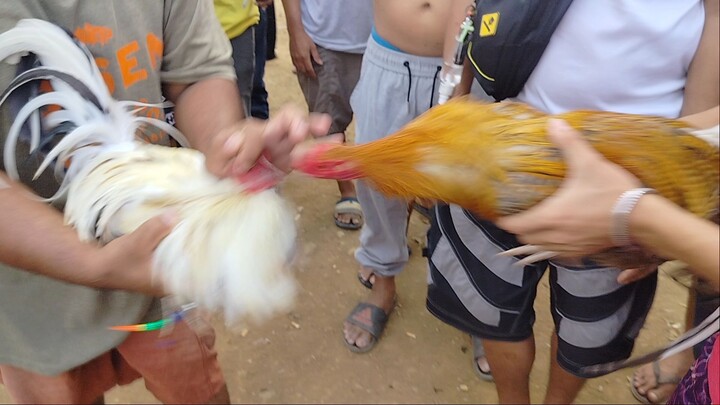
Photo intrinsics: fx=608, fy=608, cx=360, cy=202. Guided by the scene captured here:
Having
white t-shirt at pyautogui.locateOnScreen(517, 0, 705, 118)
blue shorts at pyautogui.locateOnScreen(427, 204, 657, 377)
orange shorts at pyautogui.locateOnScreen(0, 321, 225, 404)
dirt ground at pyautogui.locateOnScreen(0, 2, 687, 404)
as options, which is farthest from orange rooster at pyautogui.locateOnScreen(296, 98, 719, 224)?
dirt ground at pyautogui.locateOnScreen(0, 2, 687, 404)

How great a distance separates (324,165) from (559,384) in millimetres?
1424

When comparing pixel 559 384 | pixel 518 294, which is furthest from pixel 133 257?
pixel 559 384

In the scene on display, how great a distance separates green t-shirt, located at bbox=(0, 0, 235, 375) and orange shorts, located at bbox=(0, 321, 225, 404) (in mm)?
95

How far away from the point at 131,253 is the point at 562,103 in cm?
115

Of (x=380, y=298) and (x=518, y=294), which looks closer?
(x=518, y=294)

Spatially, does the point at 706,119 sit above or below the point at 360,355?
above

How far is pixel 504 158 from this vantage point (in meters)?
1.22

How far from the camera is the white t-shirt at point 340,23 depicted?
2.85 metres

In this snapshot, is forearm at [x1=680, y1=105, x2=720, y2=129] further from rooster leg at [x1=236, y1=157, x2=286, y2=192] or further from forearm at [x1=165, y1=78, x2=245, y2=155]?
forearm at [x1=165, y1=78, x2=245, y2=155]

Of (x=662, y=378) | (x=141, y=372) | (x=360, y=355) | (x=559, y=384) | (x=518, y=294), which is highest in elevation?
(x=518, y=294)

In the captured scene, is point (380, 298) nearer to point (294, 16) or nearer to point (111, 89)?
point (294, 16)

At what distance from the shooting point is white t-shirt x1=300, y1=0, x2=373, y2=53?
2852 millimetres

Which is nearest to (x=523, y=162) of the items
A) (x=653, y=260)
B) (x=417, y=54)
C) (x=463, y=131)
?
(x=463, y=131)

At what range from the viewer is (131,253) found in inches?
43.9
